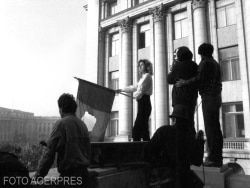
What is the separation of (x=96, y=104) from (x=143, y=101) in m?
1.14

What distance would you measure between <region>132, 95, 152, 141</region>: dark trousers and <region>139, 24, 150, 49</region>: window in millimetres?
16028

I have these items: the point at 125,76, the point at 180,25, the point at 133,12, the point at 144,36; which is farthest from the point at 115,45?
the point at 180,25

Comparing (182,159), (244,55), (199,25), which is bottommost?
(182,159)

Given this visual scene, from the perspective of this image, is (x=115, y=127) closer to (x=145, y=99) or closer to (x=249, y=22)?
(x=249, y=22)

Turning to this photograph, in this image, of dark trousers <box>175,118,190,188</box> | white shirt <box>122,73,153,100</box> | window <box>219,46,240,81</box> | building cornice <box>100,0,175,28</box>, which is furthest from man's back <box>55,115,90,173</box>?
building cornice <box>100,0,175,28</box>

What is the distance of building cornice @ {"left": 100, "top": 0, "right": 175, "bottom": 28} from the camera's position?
1992 centimetres

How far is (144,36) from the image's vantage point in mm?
21719

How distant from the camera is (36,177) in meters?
2.84

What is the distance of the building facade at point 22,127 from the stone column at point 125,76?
8183cm

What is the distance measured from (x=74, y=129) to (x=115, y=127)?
1950 cm

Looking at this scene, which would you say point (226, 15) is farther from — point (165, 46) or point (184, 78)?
point (184, 78)

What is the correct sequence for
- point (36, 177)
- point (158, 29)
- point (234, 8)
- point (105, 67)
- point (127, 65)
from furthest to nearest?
point (105, 67), point (127, 65), point (158, 29), point (234, 8), point (36, 177)

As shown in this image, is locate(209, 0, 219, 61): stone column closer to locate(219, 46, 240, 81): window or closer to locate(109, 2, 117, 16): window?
locate(219, 46, 240, 81): window

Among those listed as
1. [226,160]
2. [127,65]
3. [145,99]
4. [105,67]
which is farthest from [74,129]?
[105,67]
